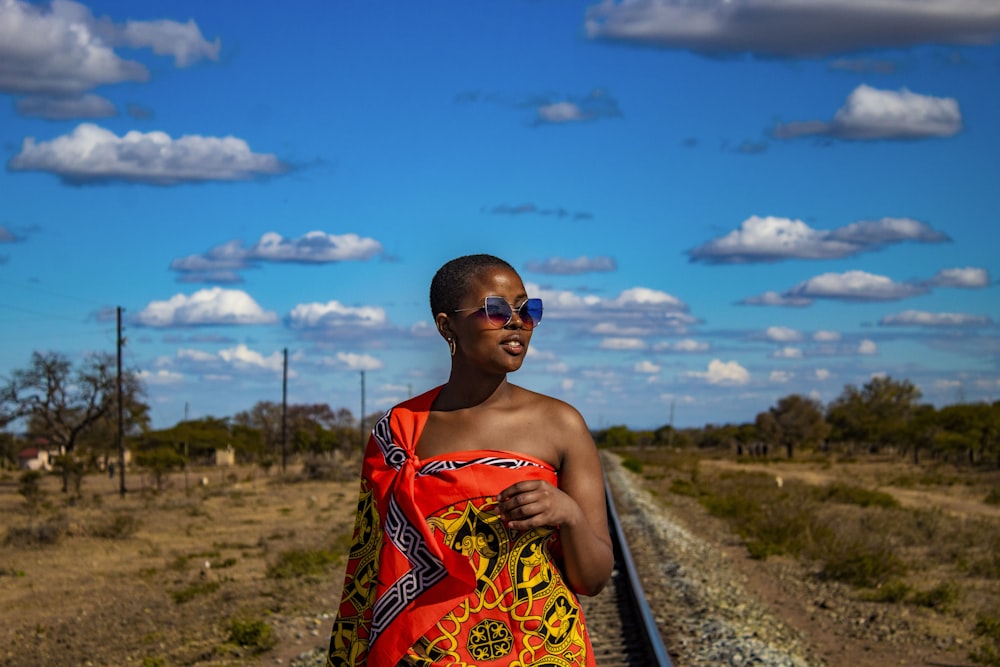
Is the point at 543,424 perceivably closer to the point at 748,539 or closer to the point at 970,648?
the point at 970,648

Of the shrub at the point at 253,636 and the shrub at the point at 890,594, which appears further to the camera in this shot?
the shrub at the point at 890,594

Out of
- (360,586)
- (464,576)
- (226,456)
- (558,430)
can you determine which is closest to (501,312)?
(558,430)

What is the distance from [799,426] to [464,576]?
312 ft

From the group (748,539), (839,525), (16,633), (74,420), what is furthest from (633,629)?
(74,420)

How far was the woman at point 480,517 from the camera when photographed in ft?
9.32

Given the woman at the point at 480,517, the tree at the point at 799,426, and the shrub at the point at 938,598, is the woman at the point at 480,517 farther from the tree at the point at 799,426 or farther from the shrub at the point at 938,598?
the tree at the point at 799,426

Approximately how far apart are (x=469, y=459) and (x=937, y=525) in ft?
69.7

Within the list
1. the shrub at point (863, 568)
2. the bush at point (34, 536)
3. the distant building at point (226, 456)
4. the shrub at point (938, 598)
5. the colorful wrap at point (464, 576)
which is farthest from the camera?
the distant building at point (226, 456)

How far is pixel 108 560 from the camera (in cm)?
1984

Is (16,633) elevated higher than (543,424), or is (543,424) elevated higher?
A: (543,424)

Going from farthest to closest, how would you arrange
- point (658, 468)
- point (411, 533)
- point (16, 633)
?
→ 1. point (658, 468)
2. point (16, 633)
3. point (411, 533)

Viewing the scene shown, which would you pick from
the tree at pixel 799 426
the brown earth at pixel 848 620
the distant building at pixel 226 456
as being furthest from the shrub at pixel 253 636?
the tree at pixel 799 426

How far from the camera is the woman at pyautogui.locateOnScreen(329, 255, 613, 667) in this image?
2.84 m

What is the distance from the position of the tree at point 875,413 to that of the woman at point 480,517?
71.2 m
